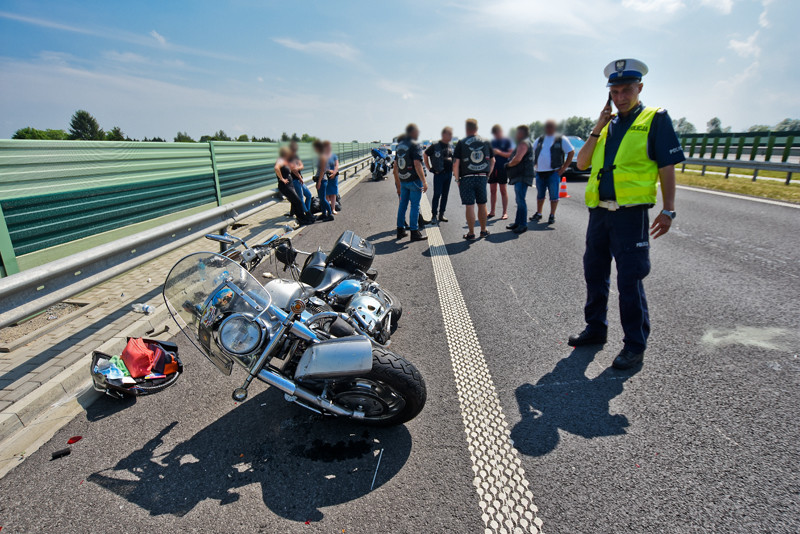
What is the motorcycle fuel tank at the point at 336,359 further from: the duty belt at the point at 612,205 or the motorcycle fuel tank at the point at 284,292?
the duty belt at the point at 612,205

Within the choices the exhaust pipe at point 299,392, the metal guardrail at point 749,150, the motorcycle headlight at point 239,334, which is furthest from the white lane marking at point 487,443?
the metal guardrail at point 749,150

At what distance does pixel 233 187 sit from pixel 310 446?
8250 millimetres

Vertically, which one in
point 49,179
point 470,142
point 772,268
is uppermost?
point 470,142

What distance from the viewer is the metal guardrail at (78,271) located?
272 cm

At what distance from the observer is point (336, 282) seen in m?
3.47

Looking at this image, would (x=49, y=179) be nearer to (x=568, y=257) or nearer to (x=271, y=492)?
(x=271, y=492)

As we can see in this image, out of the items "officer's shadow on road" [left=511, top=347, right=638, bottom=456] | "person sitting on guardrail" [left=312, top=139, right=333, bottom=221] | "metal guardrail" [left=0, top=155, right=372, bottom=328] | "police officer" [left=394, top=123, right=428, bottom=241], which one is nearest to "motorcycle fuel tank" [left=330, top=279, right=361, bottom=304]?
"officer's shadow on road" [left=511, top=347, right=638, bottom=456]

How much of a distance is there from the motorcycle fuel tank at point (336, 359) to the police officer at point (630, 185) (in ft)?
6.99

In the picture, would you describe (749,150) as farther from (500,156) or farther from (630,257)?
(630,257)

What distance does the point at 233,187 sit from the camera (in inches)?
369

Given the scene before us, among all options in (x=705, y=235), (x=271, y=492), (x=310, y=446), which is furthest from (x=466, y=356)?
(x=705, y=235)

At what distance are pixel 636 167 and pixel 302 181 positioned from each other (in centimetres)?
768

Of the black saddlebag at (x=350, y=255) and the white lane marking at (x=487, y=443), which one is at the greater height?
the black saddlebag at (x=350, y=255)

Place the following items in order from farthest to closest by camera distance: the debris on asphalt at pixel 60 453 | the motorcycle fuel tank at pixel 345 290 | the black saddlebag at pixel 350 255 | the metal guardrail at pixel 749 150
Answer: the metal guardrail at pixel 749 150 < the black saddlebag at pixel 350 255 < the motorcycle fuel tank at pixel 345 290 < the debris on asphalt at pixel 60 453
